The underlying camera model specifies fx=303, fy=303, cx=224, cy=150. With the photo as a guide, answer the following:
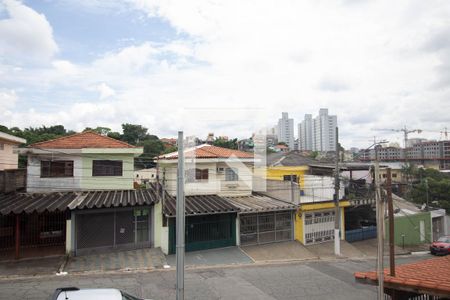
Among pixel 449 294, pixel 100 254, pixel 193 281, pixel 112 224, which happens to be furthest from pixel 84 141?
pixel 449 294


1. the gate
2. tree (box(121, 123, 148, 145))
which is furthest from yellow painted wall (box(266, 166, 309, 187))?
tree (box(121, 123, 148, 145))

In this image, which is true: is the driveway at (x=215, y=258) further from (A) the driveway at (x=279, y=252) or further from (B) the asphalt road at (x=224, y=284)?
(B) the asphalt road at (x=224, y=284)

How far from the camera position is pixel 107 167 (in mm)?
17516

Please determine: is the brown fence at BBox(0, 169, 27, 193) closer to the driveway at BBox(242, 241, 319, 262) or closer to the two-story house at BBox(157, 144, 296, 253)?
the two-story house at BBox(157, 144, 296, 253)

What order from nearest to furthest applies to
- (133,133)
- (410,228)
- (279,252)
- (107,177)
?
1. (279,252)
2. (107,177)
3. (410,228)
4. (133,133)

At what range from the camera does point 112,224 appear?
15.2 meters

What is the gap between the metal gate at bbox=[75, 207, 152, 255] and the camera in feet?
48.0

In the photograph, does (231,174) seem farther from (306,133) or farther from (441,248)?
(306,133)

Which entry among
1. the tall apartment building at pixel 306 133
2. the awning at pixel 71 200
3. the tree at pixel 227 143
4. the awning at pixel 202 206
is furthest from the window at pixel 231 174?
the tall apartment building at pixel 306 133

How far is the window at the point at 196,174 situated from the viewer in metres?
19.3

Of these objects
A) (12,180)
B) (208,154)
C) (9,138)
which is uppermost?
(9,138)

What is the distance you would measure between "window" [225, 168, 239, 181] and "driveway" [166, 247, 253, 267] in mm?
5284

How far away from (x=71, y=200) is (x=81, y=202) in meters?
0.75

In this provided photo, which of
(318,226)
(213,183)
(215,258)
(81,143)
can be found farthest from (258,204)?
(81,143)
